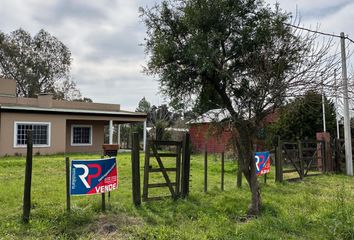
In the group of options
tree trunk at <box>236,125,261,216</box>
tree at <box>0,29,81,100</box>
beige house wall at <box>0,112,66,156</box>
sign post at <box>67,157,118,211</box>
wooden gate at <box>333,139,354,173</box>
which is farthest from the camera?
tree at <box>0,29,81,100</box>

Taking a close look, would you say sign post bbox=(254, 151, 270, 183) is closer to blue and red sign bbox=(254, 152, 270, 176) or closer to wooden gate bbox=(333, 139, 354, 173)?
blue and red sign bbox=(254, 152, 270, 176)

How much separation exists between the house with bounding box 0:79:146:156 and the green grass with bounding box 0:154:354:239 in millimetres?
10717

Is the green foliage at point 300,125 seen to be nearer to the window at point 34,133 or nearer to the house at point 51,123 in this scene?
the house at point 51,123

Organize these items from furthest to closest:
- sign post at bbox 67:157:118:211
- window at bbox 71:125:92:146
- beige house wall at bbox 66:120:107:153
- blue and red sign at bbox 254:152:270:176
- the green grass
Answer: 1. window at bbox 71:125:92:146
2. beige house wall at bbox 66:120:107:153
3. blue and red sign at bbox 254:152:270:176
4. sign post at bbox 67:157:118:211
5. the green grass

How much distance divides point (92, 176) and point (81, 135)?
60.1 feet

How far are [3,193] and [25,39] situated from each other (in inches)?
1455

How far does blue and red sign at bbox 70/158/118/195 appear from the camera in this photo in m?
6.10

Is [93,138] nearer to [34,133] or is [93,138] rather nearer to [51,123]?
[51,123]

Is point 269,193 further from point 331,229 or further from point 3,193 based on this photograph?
point 3,193

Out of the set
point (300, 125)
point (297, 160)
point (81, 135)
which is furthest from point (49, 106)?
point (297, 160)

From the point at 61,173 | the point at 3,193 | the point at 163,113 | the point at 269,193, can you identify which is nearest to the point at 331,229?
the point at 269,193

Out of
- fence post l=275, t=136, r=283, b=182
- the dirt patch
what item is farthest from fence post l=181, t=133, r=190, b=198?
fence post l=275, t=136, r=283, b=182

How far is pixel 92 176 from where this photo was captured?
6.31 m

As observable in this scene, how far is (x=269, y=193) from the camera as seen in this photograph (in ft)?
30.7
